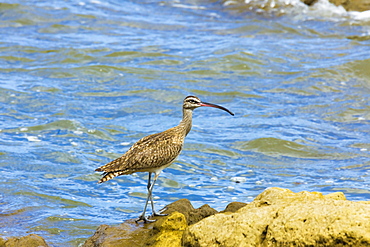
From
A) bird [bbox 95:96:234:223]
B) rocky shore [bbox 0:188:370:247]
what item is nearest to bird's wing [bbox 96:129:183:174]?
bird [bbox 95:96:234:223]

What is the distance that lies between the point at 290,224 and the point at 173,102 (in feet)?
33.9

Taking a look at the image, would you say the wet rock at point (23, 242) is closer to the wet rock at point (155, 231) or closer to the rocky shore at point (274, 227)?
the rocky shore at point (274, 227)

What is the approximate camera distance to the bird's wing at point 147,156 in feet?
24.7

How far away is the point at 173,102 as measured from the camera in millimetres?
15469

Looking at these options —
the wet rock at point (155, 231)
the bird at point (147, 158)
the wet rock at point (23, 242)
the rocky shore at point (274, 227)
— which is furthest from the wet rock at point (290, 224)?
the wet rock at point (23, 242)

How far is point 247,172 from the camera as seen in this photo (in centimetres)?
1116

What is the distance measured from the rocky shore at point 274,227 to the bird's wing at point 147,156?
1.00 metres

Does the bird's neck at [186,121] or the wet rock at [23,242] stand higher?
the bird's neck at [186,121]

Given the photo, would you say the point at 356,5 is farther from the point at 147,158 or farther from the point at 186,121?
the point at 147,158

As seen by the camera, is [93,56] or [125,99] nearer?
[125,99]

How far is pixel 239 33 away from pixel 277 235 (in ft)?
52.5

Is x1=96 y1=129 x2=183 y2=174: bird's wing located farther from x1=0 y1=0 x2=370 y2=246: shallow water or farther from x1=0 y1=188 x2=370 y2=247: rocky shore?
x1=0 y1=0 x2=370 y2=246: shallow water

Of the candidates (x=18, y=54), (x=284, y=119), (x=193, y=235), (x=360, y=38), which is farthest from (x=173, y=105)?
(x=193, y=235)

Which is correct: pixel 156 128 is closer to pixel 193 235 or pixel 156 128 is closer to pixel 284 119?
pixel 284 119
